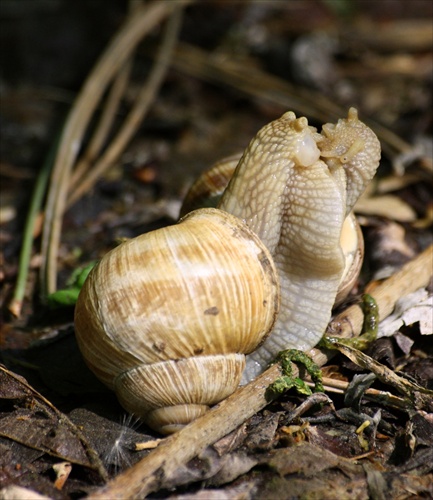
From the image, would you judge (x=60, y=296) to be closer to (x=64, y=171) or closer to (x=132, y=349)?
(x=132, y=349)

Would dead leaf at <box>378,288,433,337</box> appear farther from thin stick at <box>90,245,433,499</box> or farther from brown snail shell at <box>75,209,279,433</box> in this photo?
brown snail shell at <box>75,209,279,433</box>

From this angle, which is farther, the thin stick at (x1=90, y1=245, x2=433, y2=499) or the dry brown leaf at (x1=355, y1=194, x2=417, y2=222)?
the dry brown leaf at (x1=355, y1=194, x2=417, y2=222)

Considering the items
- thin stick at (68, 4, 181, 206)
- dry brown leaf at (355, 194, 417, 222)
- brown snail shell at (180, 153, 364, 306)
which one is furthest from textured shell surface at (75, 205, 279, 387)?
thin stick at (68, 4, 181, 206)

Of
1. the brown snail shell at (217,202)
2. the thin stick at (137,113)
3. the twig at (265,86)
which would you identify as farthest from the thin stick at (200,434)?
the thin stick at (137,113)

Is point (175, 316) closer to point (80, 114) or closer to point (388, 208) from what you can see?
point (388, 208)

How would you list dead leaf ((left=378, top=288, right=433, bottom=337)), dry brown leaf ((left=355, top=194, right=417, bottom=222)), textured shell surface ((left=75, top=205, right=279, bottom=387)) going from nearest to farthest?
textured shell surface ((left=75, top=205, right=279, bottom=387)) → dead leaf ((left=378, top=288, right=433, bottom=337)) → dry brown leaf ((left=355, top=194, right=417, bottom=222))

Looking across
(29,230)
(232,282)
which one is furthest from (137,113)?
(232,282)

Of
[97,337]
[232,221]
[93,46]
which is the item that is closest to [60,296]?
[97,337]
